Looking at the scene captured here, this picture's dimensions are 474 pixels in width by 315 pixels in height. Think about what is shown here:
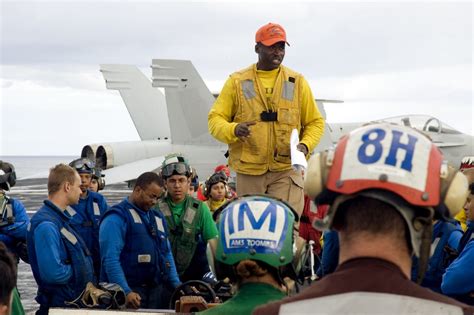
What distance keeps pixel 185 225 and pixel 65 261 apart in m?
1.60

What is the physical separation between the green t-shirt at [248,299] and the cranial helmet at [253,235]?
11 cm

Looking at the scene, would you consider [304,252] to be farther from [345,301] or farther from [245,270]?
[345,301]

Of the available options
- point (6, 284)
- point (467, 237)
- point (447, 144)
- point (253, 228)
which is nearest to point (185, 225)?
point (467, 237)

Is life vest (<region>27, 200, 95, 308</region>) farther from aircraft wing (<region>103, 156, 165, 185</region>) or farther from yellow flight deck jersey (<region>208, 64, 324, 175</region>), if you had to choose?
aircraft wing (<region>103, 156, 165, 185</region>)

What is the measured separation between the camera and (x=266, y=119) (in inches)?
319

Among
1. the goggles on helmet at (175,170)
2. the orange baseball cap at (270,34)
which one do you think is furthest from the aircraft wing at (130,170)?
the orange baseball cap at (270,34)

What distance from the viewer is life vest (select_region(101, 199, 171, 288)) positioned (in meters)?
8.47

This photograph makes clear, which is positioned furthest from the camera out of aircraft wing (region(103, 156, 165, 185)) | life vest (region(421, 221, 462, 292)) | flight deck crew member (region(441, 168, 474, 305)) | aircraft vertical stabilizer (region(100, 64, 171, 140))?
aircraft vertical stabilizer (region(100, 64, 171, 140))

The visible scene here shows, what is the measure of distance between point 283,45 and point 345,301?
5767mm

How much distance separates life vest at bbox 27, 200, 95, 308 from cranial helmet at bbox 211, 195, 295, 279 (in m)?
3.81

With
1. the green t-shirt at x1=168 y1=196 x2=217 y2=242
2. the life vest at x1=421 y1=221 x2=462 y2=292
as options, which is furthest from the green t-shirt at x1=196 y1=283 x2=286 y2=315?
the green t-shirt at x1=168 y1=196 x2=217 y2=242

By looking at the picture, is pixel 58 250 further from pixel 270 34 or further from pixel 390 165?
pixel 390 165

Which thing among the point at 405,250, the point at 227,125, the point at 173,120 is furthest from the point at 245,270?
the point at 173,120

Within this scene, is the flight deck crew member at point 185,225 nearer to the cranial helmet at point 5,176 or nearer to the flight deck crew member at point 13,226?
the flight deck crew member at point 13,226
